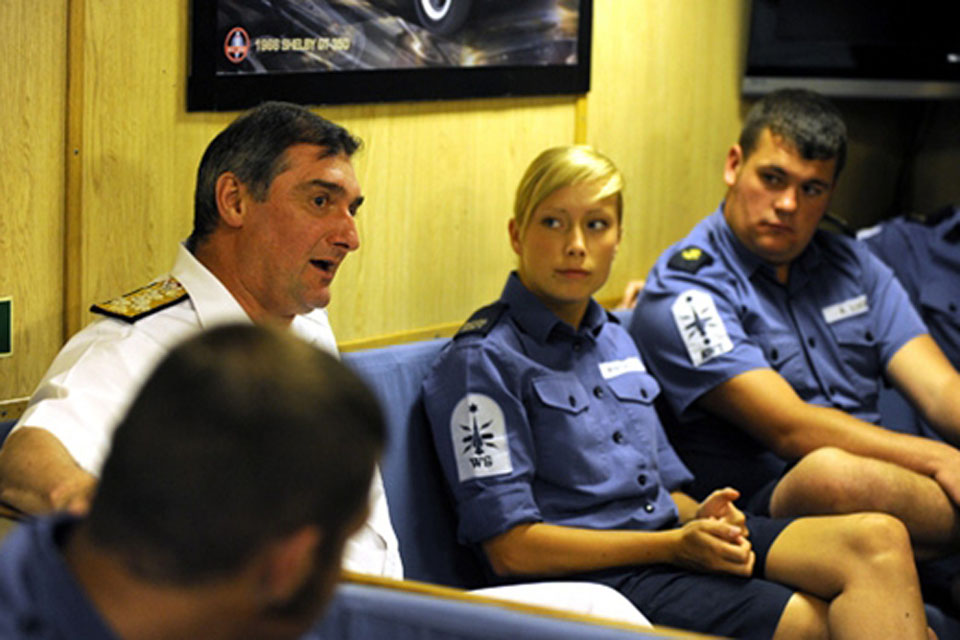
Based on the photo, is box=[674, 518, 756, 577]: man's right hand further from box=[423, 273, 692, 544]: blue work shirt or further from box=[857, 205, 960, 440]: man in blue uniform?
box=[857, 205, 960, 440]: man in blue uniform

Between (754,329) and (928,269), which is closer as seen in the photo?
(754,329)

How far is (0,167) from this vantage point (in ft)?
→ 6.82

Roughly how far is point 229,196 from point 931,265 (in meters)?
2.37

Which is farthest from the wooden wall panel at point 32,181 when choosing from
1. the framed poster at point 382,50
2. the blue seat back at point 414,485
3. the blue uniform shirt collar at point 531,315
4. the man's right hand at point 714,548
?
the man's right hand at point 714,548

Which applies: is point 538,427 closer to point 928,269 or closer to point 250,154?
point 250,154

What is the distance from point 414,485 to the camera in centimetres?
244

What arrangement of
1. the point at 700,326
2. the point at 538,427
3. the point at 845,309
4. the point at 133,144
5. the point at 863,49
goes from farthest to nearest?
the point at 863,49 < the point at 845,309 < the point at 700,326 < the point at 538,427 < the point at 133,144

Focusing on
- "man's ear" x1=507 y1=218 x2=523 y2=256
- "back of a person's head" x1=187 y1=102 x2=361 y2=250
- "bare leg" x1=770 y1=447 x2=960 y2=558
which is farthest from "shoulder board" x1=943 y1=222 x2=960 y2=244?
"back of a person's head" x1=187 y1=102 x2=361 y2=250

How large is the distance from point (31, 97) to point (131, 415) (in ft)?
4.57

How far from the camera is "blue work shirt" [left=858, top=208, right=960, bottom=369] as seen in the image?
3635 mm

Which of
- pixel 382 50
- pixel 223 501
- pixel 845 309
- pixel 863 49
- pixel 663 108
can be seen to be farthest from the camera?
pixel 863 49

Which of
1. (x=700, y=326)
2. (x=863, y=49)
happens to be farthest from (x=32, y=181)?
(x=863, y=49)

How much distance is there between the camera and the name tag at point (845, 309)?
314 cm

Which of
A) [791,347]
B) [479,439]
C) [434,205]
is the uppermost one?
[434,205]
